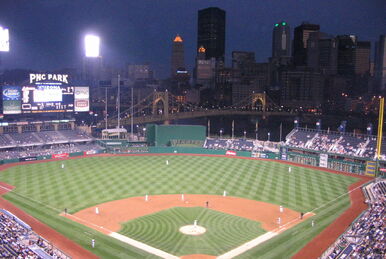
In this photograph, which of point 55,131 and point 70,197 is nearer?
point 70,197

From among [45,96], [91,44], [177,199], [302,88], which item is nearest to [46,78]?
[45,96]

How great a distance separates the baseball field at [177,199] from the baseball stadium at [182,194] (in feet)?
0.31

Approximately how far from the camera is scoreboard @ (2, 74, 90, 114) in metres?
51.5

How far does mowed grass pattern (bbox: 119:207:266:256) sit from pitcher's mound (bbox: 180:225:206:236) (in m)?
0.34

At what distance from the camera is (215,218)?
28000 mm

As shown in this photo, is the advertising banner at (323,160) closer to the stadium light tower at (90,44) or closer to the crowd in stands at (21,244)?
the crowd in stands at (21,244)

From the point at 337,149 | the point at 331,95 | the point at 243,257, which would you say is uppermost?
the point at 331,95

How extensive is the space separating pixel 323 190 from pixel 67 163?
1201 inches

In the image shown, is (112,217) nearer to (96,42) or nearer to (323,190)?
(323,190)

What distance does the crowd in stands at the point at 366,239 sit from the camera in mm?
19047

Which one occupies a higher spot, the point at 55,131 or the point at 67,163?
the point at 55,131

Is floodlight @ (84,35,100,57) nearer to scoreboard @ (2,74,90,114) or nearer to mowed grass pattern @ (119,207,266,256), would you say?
scoreboard @ (2,74,90,114)

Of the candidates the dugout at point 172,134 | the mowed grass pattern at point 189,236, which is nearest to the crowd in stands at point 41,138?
the dugout at point 172,134

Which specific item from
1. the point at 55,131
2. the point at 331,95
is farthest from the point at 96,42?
the point at 331,95
